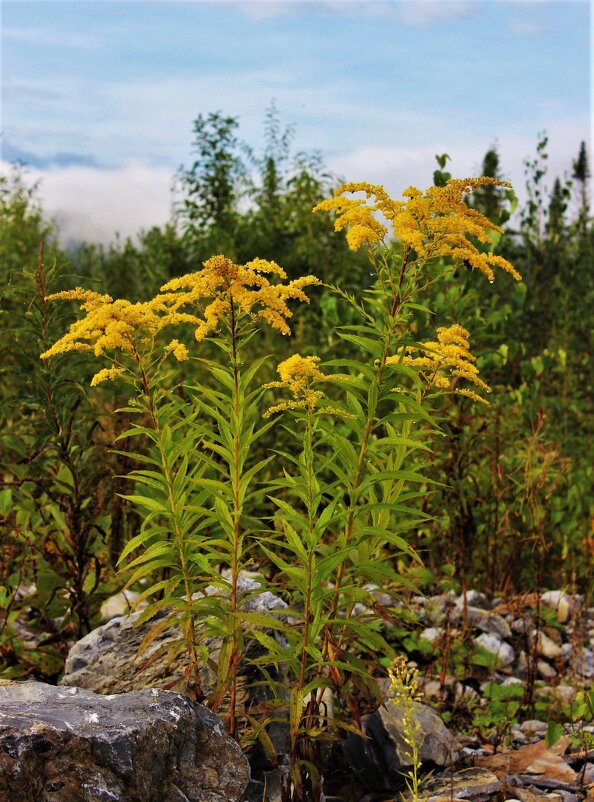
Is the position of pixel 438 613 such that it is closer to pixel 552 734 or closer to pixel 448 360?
pixel 552 734

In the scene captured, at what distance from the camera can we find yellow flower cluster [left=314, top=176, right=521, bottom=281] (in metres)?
2.94

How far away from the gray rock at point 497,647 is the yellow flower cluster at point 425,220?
2.65m

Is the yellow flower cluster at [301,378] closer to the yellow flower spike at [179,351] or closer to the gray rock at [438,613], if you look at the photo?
the yellow flower spike at [179,351]

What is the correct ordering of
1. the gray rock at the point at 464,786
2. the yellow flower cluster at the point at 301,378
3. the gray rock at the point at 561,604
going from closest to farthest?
the yellow flower cluster at the point at 301,378
the gray rock at the point at 464,786
the gray rock at the point at 561,604

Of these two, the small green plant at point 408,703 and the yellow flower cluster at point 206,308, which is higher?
the yellow flower cluster at point 206,308

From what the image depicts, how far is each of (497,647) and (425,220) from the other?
2885 mm

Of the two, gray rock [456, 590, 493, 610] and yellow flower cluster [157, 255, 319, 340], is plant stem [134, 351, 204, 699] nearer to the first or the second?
yellow flower cluster [157, 255, 319, 340]

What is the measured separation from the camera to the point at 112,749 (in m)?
2.59

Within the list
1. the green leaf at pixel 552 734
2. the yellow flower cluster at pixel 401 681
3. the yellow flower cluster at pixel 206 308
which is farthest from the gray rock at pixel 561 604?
the yellow flower cluster at pixel 206 308

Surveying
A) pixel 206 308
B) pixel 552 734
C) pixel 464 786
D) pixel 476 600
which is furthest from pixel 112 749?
pixel 476 600

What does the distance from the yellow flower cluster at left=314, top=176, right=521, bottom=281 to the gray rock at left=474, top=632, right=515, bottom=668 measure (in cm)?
265

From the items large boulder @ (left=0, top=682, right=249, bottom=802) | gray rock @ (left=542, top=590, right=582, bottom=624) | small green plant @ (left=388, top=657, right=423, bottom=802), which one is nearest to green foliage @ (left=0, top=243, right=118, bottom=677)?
large boulder @ (left=0, top=682, right=249, bottom=802)

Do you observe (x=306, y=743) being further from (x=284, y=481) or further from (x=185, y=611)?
(x=284, y=481)

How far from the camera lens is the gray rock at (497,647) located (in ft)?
16.3
